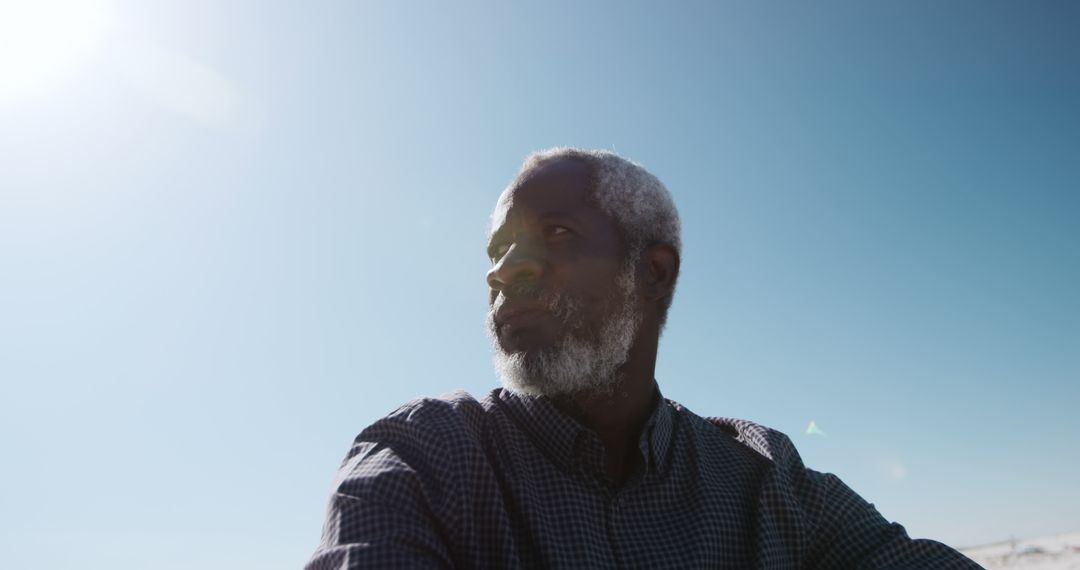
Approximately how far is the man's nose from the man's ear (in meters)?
0.72

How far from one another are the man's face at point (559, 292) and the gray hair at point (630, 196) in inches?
3.5

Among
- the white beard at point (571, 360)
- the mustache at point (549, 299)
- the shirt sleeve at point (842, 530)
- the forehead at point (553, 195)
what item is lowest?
the shirt sleeve at point (842, 530)

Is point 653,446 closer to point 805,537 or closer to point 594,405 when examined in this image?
point 594,405

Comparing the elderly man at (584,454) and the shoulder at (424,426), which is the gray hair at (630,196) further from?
the shoulder at (424,426)

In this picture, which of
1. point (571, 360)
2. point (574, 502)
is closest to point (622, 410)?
point (571, 360)

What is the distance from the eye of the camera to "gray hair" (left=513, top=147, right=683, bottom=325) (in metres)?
3.46

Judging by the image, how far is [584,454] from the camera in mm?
2652

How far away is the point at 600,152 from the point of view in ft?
12.3

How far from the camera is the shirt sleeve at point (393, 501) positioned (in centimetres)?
183

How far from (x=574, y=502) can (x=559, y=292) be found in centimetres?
98

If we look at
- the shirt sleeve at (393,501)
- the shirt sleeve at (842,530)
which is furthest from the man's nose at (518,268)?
the shirt sleeve at (842,530)

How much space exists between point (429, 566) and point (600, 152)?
253 centimetres

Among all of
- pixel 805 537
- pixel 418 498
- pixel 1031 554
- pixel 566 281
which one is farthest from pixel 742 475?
pixel 1031 554

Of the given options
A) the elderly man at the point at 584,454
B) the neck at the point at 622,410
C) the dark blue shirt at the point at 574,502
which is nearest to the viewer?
the dark blue shirt at the point at 574,502
